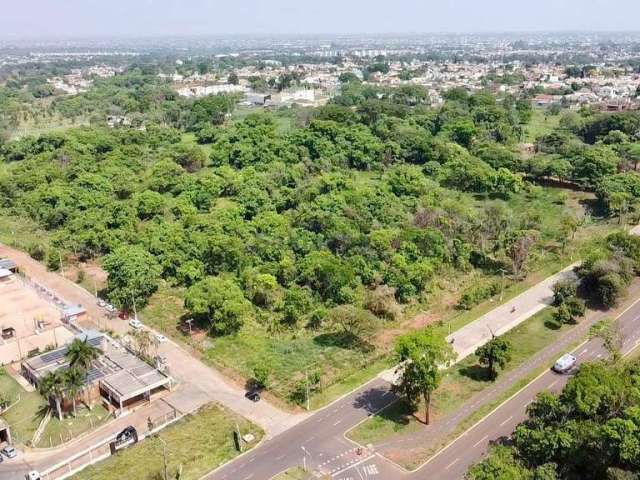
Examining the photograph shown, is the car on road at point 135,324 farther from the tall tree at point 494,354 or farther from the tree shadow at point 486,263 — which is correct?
the tree shadow at point 486,263

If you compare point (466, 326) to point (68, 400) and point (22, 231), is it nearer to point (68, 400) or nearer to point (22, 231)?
point (68, 400)

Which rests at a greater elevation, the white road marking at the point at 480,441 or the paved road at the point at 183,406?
the white road marking at the point at 480,441

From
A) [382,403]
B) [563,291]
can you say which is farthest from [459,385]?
[563,291]

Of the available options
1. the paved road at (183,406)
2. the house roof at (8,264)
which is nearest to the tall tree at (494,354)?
the paved road at (183,406)

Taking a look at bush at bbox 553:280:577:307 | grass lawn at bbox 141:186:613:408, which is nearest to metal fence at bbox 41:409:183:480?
grass lawn at bbox 141:186:613:408

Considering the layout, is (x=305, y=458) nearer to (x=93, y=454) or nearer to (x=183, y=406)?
(x=183, y=406)

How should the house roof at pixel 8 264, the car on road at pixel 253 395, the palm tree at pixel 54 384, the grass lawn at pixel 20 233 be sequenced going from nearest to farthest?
the palm tree at pixel 54 384
the car on road at pixel 253 395
the house roof at pixel 8 264
the grass lawn at pixel 20 233

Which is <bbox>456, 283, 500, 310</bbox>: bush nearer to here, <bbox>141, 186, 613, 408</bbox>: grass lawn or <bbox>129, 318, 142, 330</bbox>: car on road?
<bbox>141, 186, 613, 408</bbox>: grass lawn
